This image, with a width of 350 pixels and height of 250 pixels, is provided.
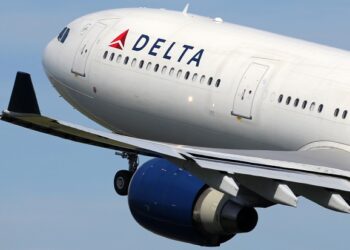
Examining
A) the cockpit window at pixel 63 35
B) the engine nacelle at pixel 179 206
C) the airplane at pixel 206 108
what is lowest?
the engine nacelle at pixel 179 206

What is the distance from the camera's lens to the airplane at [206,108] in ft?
99.5

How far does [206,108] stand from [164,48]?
310 centimetres

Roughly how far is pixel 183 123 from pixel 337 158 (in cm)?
585

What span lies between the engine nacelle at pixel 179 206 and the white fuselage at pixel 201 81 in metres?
3.54

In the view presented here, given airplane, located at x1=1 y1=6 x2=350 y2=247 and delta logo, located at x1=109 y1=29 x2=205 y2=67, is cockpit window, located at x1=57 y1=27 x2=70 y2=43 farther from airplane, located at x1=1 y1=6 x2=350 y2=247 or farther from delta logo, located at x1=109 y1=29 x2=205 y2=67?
delta logo, located at x1=109 y1=29 x2=205 y2=67

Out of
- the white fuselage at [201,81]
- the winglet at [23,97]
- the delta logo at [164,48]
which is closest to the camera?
the winglet at [23,97]

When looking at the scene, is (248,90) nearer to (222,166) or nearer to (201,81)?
(201,81)

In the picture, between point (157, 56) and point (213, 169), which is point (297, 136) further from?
point (213, 169)

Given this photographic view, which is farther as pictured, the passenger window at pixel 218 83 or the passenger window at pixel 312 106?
the passenger window at pixel 218 83

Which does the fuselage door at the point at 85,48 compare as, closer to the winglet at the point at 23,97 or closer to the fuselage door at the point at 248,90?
the fuselage door at the point at 248,90

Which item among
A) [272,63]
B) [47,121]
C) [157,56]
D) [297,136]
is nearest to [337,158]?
[297,136]

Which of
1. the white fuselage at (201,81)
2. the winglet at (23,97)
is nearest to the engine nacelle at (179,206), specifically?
the white fuselage at (201,81)

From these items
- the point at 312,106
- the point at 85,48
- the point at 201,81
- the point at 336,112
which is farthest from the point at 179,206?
the point at 85,48

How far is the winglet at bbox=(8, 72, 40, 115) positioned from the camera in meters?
28.2
